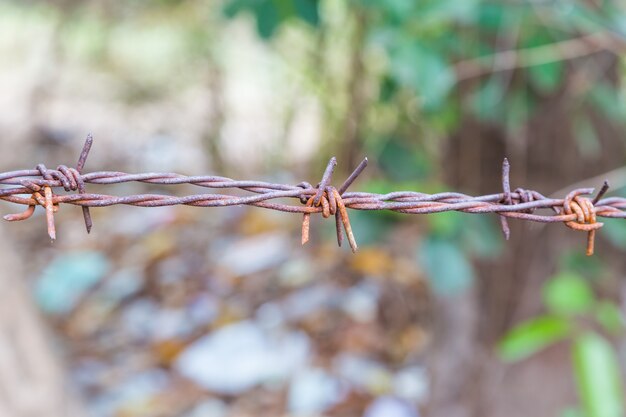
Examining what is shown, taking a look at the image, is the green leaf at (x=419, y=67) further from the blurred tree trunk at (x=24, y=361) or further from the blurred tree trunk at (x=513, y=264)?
the blurred tree trunk at (x=24, y=361)

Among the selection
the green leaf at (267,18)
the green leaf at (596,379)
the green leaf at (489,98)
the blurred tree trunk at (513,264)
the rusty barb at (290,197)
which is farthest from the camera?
the blurred tree trunk at (513,264)

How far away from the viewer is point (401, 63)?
0.94 m

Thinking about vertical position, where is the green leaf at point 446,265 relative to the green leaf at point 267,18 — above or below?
below

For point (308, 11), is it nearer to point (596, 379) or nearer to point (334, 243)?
point (596, 379)

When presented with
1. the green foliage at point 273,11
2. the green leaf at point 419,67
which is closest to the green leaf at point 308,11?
the green foliage at point 273,11

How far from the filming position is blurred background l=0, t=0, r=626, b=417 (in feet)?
3.41

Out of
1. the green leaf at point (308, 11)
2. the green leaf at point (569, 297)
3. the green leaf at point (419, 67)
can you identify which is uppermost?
the green leaf at point (308, 11)

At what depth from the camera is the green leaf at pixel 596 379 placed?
863 millimetres

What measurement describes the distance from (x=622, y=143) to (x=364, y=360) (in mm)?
882

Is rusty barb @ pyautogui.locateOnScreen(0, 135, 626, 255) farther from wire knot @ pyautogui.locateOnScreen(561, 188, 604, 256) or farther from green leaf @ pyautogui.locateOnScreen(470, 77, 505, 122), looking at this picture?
green leaf @ pyautogui.locateOnScreen(470, 77, 505, 122)

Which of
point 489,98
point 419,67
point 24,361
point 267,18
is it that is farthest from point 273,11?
point 24,361

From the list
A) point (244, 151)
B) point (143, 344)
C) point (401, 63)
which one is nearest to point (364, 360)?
point (143, 344)

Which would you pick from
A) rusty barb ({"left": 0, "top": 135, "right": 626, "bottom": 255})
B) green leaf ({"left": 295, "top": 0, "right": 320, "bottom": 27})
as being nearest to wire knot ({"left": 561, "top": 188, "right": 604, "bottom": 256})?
rusty barb ({"left": 0, "top": 135, "right": 626, "bottom": 255})

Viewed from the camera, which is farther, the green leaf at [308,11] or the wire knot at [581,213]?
the green leaf at [308,11]
